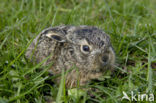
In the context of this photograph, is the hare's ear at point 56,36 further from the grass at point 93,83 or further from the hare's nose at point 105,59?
the hare's nose at point 105,59

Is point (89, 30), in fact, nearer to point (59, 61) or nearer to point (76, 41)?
point (76, 41)

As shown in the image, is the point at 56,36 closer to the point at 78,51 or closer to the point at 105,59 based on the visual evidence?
the point at 78,51

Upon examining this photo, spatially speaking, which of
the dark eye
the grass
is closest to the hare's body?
the dark eye

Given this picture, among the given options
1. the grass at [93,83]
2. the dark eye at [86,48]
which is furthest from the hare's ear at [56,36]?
the dark eye at [86,48]

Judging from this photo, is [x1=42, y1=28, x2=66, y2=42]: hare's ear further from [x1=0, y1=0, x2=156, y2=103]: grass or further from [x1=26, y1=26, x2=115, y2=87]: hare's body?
[x1=0, y1=0, x2=156, y2=103]: grass

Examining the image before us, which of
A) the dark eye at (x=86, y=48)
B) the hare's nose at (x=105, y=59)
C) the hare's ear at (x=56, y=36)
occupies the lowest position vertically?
the hare's nose at (x=105, y=59)

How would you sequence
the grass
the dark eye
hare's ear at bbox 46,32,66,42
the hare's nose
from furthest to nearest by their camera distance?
hare's ear at bbox 46,32,66,42, the dark eye, the hare's nose, the grass

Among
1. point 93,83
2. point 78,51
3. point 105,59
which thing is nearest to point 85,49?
point 78,51
